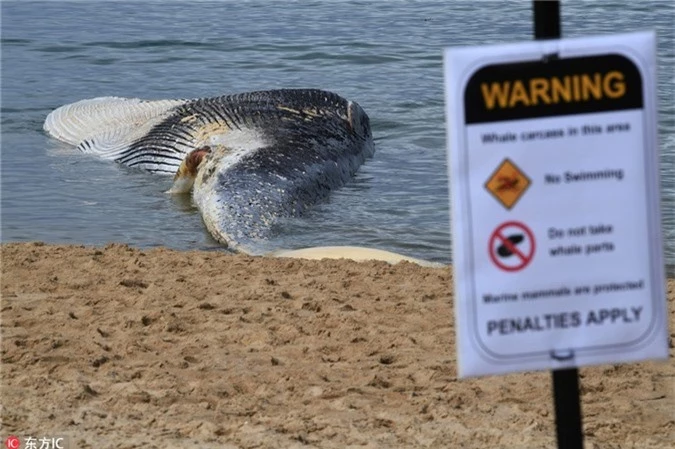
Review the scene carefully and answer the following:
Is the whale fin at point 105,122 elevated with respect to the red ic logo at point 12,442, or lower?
lower

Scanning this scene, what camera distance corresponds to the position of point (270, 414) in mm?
4719

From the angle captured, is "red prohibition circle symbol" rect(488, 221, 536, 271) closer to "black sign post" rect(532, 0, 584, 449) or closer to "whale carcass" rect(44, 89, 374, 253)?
"black sign post" rect(532, 0, 584, 449)

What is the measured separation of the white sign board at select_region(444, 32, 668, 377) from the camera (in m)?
2.54

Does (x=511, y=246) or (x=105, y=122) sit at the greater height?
(x=511, y=246)

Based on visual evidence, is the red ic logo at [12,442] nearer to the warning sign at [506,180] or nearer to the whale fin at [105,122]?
the warning sign at [506,180]

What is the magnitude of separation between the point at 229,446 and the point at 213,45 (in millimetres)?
15736

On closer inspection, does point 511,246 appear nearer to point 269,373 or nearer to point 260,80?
point 269,373

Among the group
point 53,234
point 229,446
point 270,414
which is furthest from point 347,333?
point 53,234

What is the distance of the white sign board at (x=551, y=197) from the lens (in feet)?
8.35

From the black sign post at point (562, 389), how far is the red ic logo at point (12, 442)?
2.37 m

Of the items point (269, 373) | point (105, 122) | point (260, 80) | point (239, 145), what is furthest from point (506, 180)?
point (260, 80)

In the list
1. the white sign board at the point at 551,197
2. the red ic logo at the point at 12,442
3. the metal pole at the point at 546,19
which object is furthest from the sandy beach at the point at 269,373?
the metal pole at the point at 546,19

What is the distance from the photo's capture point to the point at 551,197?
256 centimetres

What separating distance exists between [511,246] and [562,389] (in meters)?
0.37
